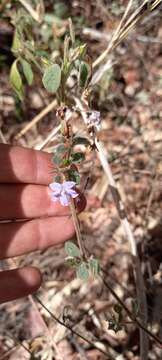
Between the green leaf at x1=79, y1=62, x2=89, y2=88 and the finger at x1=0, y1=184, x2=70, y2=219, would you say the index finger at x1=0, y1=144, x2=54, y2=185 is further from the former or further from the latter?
the green leaf at x1=79, y1=62, x2=89, y2=88

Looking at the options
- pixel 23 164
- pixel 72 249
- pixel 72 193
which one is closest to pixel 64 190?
pixel 72 193

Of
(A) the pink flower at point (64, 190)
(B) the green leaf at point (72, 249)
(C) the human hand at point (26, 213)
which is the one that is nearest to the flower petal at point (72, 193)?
(A) the pink flower at point (64, 190)

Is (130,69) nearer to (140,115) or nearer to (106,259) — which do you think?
(140,115)

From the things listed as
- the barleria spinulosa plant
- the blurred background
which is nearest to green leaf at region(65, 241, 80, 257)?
the barleria spinulosa plant

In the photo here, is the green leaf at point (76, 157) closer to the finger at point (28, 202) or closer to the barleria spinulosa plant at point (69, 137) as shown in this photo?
the barleria spinulosa plant at point (69, 137)

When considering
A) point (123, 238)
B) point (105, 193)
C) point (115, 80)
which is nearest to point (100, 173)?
point (105, 193)

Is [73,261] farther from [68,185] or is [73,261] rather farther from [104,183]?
[104,183]

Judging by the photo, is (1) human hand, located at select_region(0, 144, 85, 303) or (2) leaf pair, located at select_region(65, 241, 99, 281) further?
(1) human hand, located at select_region(0, 144, 85, 303)
